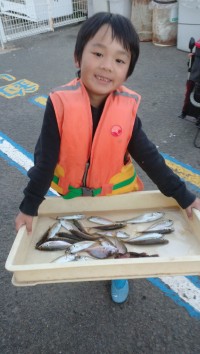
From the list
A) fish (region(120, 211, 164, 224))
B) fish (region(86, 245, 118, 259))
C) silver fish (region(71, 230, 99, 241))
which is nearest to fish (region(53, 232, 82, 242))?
silver fish (region(71, 230, 99, 241))

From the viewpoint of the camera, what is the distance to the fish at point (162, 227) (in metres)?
2.01

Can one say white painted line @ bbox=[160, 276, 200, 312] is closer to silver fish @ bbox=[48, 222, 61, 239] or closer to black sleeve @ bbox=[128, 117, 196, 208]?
black sleeve @ bbox=[128, 117, 196, 208]

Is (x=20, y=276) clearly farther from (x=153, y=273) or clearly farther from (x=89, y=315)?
(x=89, y=315)

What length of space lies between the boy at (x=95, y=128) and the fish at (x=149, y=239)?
0.80 feet

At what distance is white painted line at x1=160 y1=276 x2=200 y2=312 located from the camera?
224cm

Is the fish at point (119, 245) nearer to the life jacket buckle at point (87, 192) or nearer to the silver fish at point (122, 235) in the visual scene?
the silver fish at point (122, 235)

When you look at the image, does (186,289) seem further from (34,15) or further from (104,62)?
(34,15)

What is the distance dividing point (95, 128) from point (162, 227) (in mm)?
782

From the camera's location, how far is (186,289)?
91.4 inches

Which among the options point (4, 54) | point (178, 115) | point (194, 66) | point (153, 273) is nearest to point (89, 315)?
point (153, 273)

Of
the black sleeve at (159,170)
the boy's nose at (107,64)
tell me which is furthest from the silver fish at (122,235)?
the boy's nose at (107,64)

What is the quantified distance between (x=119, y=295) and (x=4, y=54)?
7.03 m

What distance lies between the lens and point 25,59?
7.21 meters

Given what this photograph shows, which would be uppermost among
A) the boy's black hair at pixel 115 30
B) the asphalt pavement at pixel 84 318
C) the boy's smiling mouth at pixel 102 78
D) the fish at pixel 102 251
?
the boy's black hair at pixel 115 30
